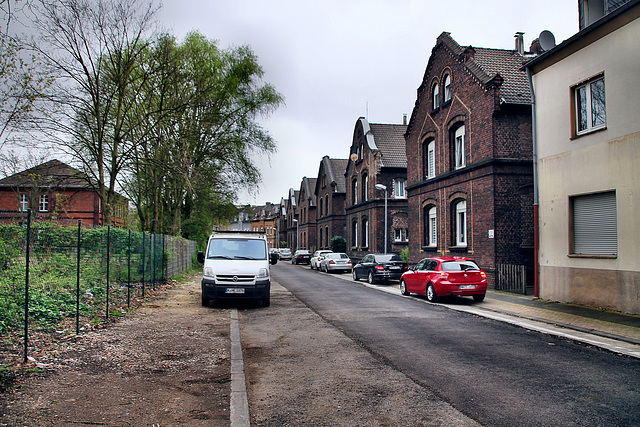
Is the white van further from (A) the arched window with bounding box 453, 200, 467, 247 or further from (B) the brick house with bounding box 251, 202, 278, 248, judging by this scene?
(B) the brick house with bounding box 251, 202, 278, 248

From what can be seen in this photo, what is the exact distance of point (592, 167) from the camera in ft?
44.1

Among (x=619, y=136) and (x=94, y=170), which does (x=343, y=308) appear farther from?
(x=94, y=170)

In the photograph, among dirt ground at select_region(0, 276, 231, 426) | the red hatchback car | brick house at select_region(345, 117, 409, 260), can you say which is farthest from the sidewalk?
brick house at select_region(345, 117, 409, 260)

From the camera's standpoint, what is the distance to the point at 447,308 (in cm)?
1422

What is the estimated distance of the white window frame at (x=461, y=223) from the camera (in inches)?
869

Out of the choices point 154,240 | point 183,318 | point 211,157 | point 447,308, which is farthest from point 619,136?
point 211,157

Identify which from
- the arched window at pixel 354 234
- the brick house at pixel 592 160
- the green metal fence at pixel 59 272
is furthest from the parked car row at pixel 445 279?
the arched window at pixel 354 234

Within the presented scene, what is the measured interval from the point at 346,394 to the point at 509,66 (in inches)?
797

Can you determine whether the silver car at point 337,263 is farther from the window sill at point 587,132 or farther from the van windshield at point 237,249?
the window sill at point 587,132

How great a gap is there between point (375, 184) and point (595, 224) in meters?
22.2

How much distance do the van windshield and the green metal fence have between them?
2.15 metres

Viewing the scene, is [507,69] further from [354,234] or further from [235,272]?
[354,234]

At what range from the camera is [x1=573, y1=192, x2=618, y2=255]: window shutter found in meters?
13.0

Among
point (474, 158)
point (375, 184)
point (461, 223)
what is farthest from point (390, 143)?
point (474, 158)
